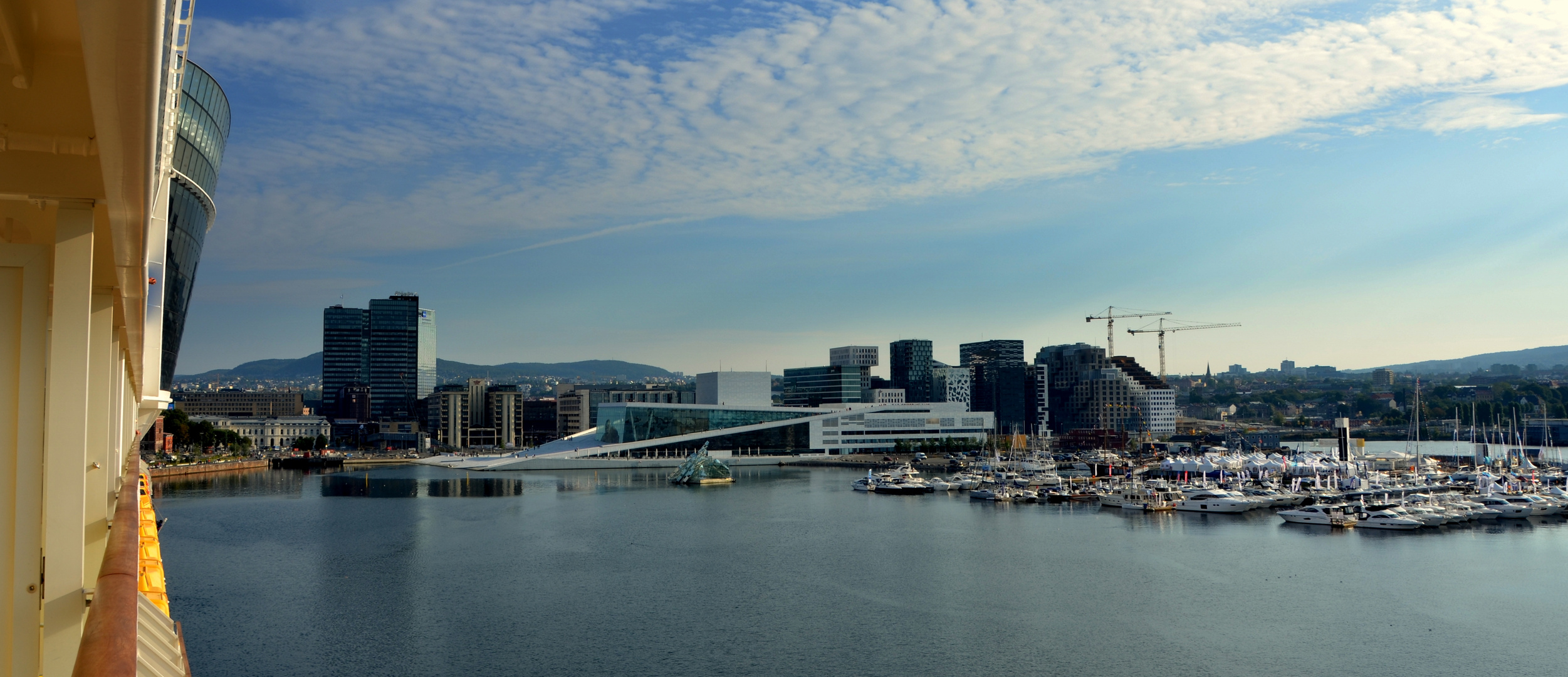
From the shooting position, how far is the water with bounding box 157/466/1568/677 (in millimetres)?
9680

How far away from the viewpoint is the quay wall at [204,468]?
36.2m

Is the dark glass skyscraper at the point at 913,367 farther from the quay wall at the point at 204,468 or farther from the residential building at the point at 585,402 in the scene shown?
the quay wall at the point at 204,468

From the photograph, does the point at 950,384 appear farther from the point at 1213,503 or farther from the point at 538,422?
the point at 1213,503

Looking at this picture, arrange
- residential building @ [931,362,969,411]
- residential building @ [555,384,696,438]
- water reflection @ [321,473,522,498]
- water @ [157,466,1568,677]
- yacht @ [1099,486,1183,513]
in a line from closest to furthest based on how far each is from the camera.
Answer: water @ [157,466,1568,677] → yacht @ [1099,486,1183,513] → water reflection @ [321,473,522,498] → residential building @ [555,384,696,438] → residential building @ [931,362,969,411]

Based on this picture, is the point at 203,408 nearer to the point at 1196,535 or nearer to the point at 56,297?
the point at 1196,535

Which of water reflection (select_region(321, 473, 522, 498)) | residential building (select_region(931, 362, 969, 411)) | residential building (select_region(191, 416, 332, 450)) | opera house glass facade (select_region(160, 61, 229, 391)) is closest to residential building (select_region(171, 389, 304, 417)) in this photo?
residential building (select_region(191, 416, 332, 450))

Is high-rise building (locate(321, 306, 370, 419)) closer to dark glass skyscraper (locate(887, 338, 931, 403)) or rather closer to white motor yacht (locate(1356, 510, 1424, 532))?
dark glass skyscraper (locate(887, 338, 931, 403))

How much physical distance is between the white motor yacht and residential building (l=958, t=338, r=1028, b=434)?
3817cm

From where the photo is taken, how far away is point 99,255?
83.6 inches

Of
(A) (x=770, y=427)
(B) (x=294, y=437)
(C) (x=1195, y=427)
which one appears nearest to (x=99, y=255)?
(A) (x=770, y=427)

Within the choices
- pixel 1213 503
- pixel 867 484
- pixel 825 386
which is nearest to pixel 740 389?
pixel 825 386

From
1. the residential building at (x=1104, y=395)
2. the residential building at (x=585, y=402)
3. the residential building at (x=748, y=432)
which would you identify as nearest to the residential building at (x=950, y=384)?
the residential building at (x=1104, y=395)

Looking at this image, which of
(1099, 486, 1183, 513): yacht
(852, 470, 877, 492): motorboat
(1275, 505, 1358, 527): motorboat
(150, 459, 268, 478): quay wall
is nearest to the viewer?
(1275, 505, 1358, 527): motorboat

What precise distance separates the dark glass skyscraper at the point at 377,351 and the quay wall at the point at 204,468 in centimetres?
3742
